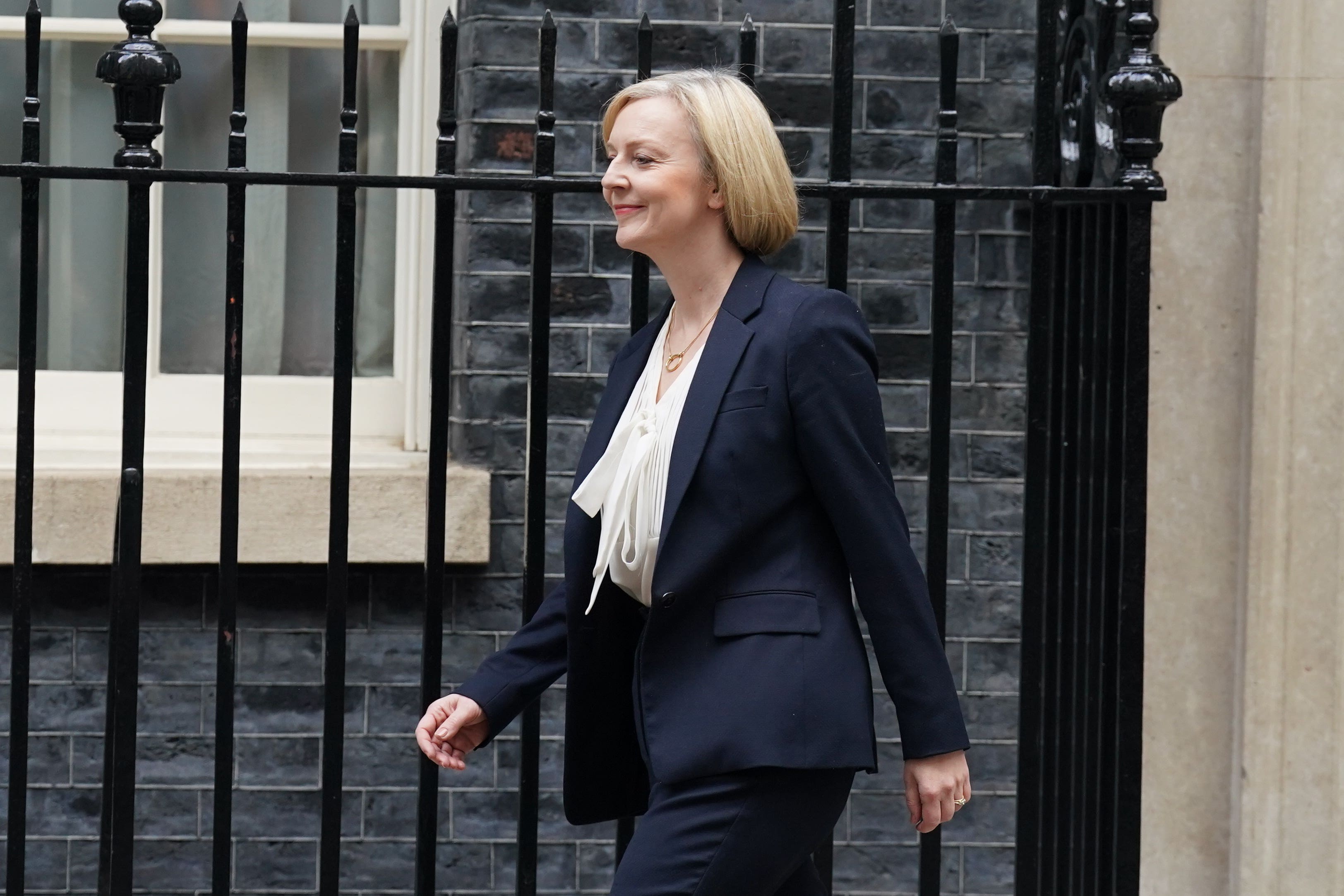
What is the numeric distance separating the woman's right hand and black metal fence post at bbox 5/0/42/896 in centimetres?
83

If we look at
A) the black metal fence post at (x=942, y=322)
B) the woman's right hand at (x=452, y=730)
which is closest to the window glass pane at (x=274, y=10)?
the black metal fence post at (x=942, y=322)

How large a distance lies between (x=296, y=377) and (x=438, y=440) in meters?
1.59

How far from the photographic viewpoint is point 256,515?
4.02 metres

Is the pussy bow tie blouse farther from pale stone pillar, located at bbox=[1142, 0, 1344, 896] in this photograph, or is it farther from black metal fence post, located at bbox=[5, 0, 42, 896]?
pale stone pillar, located at bbox=[1142, 0, 1344, 896]

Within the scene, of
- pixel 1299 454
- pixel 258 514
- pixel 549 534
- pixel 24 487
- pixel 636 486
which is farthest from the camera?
pixel 549 534

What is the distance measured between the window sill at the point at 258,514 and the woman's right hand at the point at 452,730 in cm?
142

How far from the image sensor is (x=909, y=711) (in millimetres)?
2320

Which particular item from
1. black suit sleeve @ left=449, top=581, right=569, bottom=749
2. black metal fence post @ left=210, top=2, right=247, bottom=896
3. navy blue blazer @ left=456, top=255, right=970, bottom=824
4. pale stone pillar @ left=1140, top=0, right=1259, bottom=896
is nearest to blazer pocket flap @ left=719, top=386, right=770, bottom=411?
navy blue blazer @ left=456, top=255, right=970, bottom=824

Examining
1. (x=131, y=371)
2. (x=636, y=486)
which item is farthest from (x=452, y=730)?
(x=131, y=371)

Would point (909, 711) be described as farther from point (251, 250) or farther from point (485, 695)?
point (251, 250)

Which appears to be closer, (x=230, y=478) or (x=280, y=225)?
(x=230, y=478)

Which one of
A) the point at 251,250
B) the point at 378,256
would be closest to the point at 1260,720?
the point at 378,256

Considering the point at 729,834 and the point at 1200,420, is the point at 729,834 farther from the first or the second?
the point at 1200,420

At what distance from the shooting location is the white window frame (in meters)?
4.28
